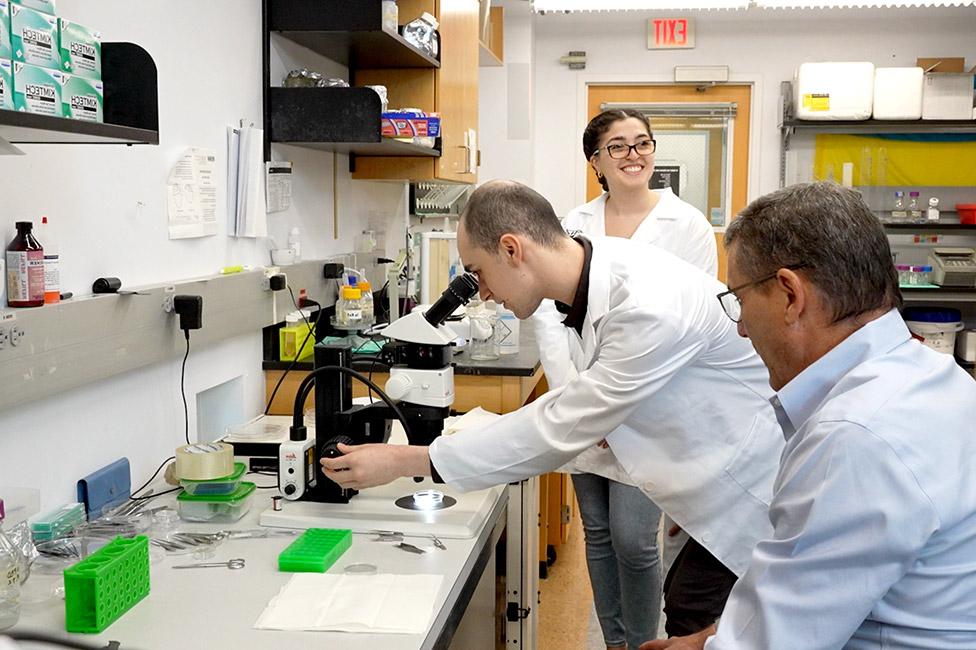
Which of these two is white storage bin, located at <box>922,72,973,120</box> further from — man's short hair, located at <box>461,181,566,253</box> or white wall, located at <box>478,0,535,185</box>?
man's short hair, located at <box>461,181,566,253</box>

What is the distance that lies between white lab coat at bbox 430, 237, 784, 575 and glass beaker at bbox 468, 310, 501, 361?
1081 millimetres

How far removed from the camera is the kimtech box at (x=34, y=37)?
142 centimetres

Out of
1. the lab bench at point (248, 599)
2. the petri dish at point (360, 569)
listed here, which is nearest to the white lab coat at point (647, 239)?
the lab bench at point (248, 599)

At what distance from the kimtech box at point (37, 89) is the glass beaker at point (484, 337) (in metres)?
1.74

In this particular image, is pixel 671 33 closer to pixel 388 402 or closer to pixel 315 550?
pixel 388 402

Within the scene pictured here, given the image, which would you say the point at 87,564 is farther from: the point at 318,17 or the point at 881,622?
the point at 318,17

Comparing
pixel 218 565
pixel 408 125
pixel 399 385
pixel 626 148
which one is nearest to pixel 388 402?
pixel 399 385

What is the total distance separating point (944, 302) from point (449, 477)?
15.9 feet

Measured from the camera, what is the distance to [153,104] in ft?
5.85

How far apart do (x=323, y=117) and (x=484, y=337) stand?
85cm

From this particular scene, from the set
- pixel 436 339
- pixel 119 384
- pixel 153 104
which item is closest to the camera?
pixel 153 104

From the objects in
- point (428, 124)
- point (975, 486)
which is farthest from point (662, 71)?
point (975, 486)

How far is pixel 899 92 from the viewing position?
5496 millimetres

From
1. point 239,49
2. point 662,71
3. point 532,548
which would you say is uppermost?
point 662,71
